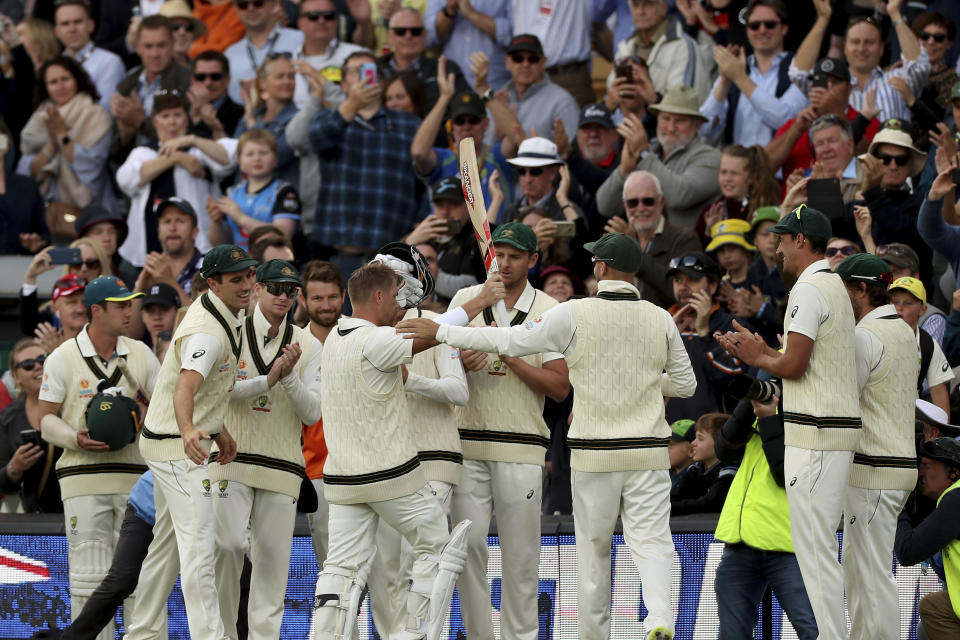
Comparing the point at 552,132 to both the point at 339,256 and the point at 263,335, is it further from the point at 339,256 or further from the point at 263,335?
the point at 263,335

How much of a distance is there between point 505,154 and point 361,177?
50.2 inches

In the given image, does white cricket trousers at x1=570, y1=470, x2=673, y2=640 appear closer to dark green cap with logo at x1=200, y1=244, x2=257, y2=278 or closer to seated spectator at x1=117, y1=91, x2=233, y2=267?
dark green cap with logo at x1=200, y1=244, x2=257, y2=278

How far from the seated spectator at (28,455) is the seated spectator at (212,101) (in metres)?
3.98

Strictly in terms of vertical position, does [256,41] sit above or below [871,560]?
above

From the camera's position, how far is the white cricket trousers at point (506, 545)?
29.0 ft

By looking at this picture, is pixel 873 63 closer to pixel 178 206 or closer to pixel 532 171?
pixel 532 171

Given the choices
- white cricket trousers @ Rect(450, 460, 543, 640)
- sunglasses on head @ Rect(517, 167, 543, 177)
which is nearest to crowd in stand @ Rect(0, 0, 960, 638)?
sunglasses on head @ Rect(517, 167, 543, 177)

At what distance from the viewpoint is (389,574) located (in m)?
8.84

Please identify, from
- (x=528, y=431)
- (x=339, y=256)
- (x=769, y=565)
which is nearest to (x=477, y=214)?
(x=528, y=431)

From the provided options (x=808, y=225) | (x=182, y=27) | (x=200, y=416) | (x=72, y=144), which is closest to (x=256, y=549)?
(x=200, y=416)

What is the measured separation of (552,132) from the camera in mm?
13938

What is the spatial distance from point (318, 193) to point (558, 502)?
4.31 m

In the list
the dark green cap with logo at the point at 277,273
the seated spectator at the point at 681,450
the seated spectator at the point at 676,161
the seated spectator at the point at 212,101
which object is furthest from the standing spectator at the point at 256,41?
the seated spectator at the point at 681,450

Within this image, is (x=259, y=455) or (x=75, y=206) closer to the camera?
(x=259, y=455)
